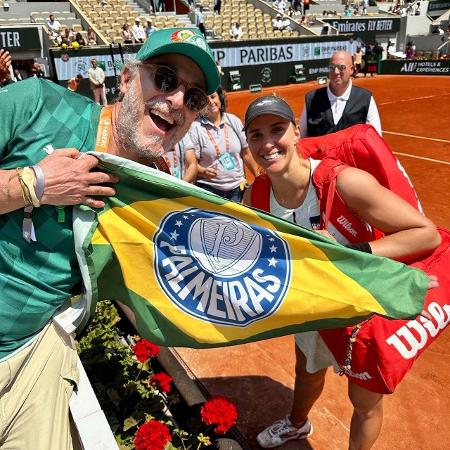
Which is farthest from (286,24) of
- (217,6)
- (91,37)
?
(91,37)

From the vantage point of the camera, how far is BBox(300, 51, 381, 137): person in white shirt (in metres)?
5.26

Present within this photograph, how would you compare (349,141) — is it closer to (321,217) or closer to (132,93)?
(321,217)

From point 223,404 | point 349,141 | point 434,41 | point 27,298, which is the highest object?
point 349,141

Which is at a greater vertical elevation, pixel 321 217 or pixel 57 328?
pixel 321 217

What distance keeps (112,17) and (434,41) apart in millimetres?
27059

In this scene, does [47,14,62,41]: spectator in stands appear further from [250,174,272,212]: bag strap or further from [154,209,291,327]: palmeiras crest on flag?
[154,209,291,327]: palmeiras crest on flag

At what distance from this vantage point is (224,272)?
6.84 feet

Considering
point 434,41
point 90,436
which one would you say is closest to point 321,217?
point 90,436

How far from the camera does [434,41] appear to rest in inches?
1491

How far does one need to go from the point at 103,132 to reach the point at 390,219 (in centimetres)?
139

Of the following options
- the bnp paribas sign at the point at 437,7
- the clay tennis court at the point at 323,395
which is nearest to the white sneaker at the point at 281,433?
the clay tennis court at the point at 323,395

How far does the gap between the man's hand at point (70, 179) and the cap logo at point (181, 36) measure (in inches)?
25.1

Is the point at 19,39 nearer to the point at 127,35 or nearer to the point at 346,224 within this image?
the point at 127,35

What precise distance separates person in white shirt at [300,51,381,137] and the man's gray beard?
12.1 ft
